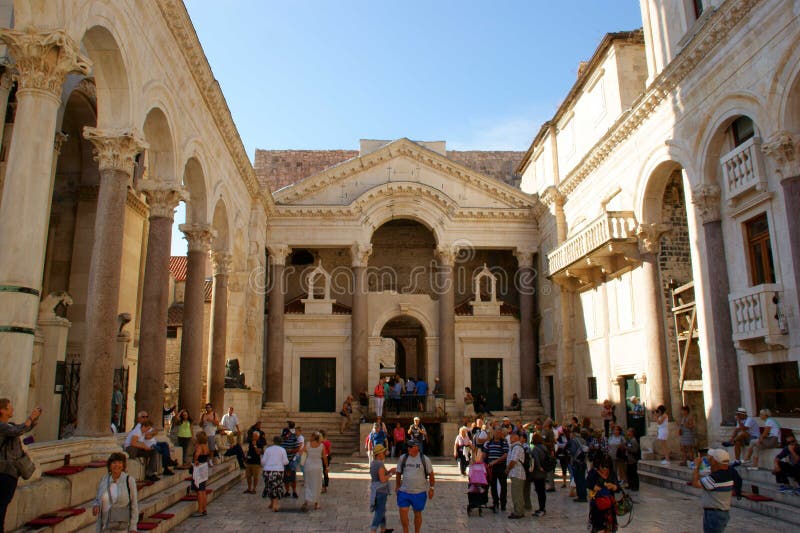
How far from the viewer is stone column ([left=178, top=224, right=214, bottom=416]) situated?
16.5 m

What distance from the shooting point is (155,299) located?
557 inches

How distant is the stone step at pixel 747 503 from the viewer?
10.3 meters

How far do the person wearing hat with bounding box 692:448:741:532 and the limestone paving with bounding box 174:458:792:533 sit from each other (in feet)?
10.7

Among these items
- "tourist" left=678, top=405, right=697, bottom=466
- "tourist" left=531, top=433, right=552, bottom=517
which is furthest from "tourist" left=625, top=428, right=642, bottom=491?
"tourist" left=531, top=433, right=552, bottom=517

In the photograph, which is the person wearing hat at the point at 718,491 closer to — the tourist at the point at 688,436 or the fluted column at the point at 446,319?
the tourist at the point at 688,436

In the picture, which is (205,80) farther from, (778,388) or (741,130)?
(778,388)

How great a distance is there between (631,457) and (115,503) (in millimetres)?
10577

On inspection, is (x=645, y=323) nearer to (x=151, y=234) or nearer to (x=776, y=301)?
(x=776, y=301)

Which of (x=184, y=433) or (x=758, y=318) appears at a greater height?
(x=758, y=318)

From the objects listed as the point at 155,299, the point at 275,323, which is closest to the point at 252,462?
the point at 155,299

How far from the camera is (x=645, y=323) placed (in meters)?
18.3

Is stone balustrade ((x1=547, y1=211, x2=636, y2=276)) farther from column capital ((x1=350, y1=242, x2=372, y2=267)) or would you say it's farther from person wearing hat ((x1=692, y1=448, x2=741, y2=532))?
person wearing hat ((x1=692, y1=448, x2=741, y2=532))

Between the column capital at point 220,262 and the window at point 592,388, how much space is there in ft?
42.7

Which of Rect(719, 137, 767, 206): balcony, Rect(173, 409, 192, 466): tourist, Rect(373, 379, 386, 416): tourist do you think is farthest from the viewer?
Rect(373, 379, 386, 416): tourist
